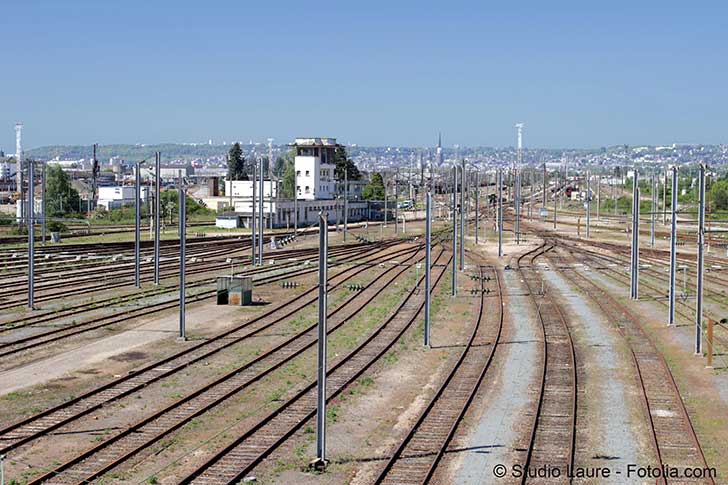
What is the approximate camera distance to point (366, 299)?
36.4m

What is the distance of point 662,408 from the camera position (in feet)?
60.4

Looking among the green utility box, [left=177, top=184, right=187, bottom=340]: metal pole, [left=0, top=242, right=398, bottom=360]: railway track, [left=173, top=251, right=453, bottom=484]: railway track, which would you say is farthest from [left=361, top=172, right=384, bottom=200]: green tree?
[left=177, top=184, right=187, bottom=340]: metal pole

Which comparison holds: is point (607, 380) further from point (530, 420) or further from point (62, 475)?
point (62, 475)

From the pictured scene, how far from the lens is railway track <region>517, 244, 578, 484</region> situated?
14789 mm

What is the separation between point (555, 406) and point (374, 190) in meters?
100

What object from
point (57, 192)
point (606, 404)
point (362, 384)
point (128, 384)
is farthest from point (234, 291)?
point (57, 192)

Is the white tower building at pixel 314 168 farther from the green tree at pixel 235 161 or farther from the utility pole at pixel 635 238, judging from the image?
the utility pole at pixel 635 238

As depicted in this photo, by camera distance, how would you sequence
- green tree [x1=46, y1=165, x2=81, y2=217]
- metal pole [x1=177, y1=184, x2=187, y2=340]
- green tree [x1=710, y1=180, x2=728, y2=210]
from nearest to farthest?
1. metal pole [x1=177, y1=184, x2=187, y2=340]
2. green tree [x1=46, y1=165, x2=81, y2=217]
3. green tree [x1=710, y1=180, x2=728, y2=210]

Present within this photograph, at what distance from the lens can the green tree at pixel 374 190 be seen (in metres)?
117

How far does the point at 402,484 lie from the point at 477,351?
11.7m

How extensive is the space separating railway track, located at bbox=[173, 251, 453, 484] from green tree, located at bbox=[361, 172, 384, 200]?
89.0 meters

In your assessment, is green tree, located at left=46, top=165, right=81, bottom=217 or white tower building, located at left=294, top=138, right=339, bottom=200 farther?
white tower building, located at left=294, top=138, right=339, bottom=200

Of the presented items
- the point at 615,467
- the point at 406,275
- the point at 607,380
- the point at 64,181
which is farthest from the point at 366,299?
the point at 64,181

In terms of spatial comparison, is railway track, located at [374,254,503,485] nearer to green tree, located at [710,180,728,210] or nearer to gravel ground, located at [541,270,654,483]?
gravel ground, located at [541,270,654,483]
